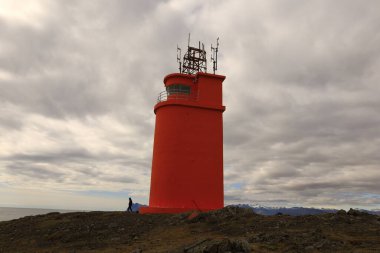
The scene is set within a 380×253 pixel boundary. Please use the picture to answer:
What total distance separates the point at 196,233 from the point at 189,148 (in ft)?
31.8

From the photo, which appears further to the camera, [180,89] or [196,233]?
[180,89]

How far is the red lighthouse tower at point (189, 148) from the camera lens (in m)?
25.4

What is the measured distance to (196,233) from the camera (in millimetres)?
17406

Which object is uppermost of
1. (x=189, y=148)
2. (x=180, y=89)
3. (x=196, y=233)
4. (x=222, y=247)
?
(x=180, y=89)

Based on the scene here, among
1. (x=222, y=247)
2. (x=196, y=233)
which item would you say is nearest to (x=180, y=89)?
(x=196, y=233)

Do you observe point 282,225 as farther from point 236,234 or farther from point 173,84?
point 173,84

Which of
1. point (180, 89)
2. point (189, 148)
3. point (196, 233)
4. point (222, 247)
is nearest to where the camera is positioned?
point (222, 247)

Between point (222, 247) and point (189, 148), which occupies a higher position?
point (189, 148)

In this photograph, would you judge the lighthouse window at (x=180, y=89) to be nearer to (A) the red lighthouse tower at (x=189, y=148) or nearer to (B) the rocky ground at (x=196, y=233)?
(A) the red lighthouse tower at (x=189, y=148)

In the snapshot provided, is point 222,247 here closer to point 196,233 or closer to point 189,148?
point 196,233

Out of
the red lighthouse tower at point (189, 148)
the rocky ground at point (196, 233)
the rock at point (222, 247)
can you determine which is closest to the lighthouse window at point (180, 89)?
the red lighthouse tower at point (189, 148)

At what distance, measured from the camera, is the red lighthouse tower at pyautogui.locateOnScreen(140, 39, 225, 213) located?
25.4m

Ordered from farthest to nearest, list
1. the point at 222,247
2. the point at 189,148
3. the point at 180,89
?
the point at 180,89 < the point at 189,148 < the point at 222,247

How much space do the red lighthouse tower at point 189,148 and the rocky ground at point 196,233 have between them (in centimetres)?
361
